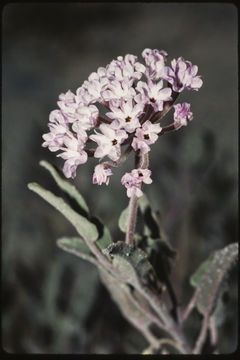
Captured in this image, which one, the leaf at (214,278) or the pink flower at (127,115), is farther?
the leaf at (214,278)

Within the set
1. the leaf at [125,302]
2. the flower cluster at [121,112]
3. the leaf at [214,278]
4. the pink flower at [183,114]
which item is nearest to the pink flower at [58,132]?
the flower cluster at [121,112]

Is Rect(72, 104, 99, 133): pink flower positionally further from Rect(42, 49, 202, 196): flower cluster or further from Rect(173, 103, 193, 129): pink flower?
Rect(173, 103, 193, 129): pink flower

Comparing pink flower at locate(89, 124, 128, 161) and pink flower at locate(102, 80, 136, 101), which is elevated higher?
pink flower at locate(102, 80, 136, 101)

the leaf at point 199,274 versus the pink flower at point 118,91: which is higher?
the pink flower at point 118,91

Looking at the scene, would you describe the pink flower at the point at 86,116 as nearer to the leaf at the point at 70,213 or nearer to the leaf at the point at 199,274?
the leaf at the point at 70,213

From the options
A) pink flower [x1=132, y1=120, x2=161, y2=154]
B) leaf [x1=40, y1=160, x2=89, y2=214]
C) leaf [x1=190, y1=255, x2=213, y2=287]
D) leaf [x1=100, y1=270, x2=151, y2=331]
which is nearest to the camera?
pink flower [x1=132, y1=120, x2=161, y2=154]

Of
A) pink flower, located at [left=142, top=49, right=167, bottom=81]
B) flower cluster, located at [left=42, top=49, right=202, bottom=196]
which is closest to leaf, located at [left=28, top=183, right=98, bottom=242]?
flower cluster, located at [left=42, top=49, right=202, bottom=196]

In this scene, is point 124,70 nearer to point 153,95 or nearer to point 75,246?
point 153,95
